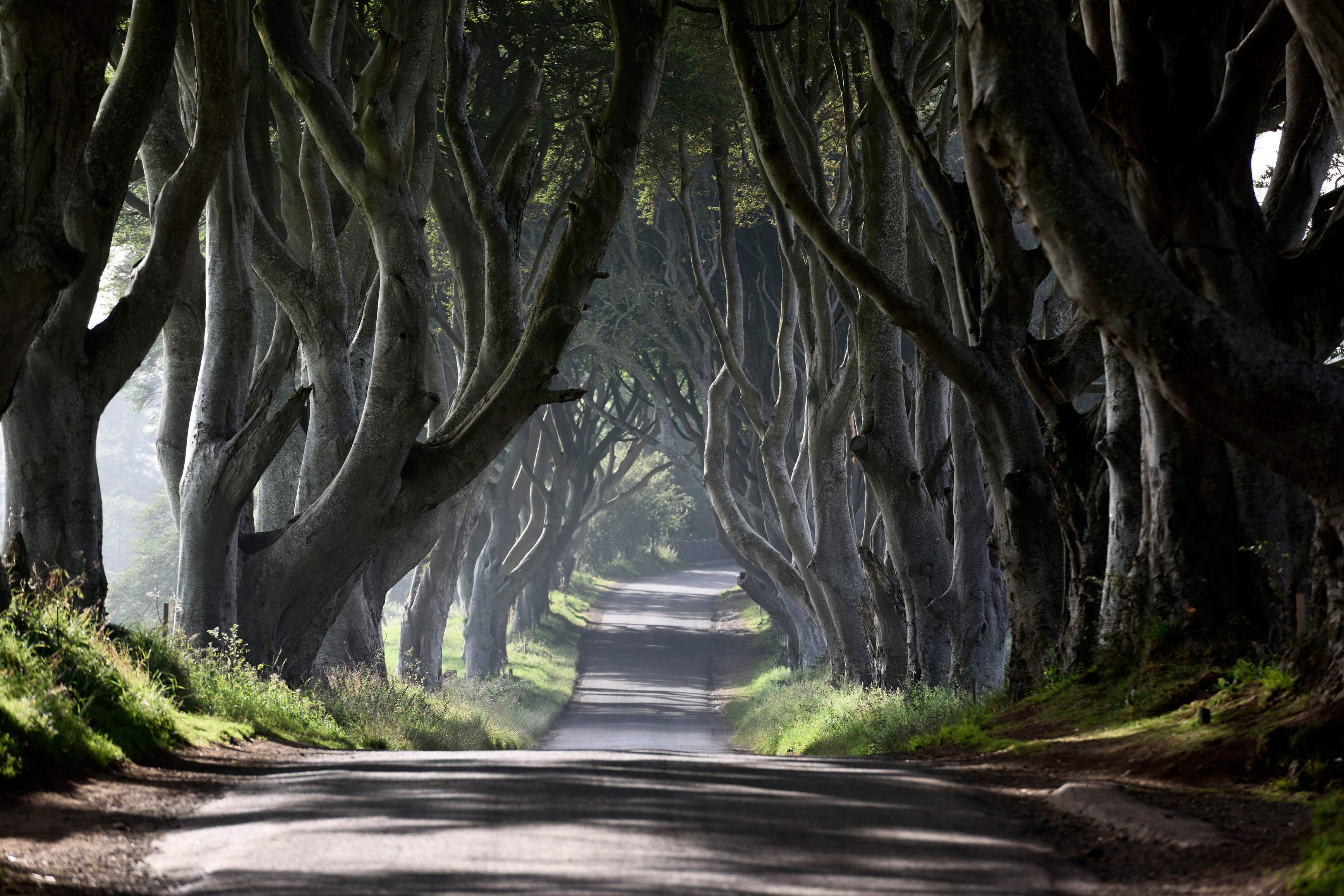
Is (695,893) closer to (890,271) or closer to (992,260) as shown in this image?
(992,260)

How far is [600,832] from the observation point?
4.59 m

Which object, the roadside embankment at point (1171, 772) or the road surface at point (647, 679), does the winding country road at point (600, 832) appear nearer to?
the roadside embankment at point (1171, 772)

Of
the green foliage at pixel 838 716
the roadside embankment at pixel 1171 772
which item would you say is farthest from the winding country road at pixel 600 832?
the green foliage at pixel 838 716

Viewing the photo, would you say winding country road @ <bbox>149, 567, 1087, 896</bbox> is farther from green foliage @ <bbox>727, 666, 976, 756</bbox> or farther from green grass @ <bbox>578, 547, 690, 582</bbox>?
green grass @ <bbox>578, 547, 690, 582</bbox>

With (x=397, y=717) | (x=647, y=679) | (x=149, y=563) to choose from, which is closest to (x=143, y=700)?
(x=397, y=717)

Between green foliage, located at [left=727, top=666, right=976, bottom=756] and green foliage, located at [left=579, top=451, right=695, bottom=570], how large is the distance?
114ft

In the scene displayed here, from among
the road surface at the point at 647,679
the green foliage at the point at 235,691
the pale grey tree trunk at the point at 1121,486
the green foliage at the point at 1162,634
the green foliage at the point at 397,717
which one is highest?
the pale grey tree trunk at the point at 1121,486

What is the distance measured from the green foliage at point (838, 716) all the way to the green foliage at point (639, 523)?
114 feet

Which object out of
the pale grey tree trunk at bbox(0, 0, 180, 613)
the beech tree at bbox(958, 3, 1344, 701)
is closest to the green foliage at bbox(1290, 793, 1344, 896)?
the beech tree at bbox(958, 3, 1344, 701)

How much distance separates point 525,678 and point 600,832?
22373mm

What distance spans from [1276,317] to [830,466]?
369 inches

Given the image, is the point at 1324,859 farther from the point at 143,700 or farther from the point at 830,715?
the point at 830,715

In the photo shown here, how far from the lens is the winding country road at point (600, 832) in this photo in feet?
13.0

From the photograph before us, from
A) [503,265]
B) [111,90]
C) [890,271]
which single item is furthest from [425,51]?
[890,271]
